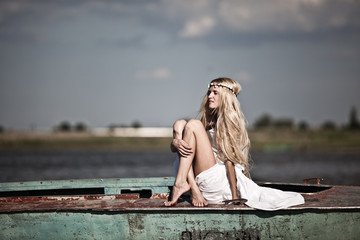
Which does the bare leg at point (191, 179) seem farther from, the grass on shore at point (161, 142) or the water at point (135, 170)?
the grass on shore at point (161, 142)

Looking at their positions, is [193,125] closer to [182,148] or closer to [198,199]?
[182,148]

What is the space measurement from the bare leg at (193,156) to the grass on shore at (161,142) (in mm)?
58068

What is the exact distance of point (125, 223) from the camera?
15.4 ft

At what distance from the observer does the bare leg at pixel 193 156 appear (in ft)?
15.8

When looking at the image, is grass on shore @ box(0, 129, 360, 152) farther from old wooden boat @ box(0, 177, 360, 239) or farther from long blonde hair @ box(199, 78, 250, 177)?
old wooden boat @ box(0, 177, 360, 239)

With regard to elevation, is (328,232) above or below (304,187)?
below

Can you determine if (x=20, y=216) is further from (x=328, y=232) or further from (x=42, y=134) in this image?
(x=42, y=134)

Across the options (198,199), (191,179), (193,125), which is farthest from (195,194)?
(193,125)

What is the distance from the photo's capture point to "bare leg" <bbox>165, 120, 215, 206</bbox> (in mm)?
4809

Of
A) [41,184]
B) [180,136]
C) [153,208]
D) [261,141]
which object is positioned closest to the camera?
[153,208]

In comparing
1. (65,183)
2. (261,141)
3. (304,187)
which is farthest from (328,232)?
(261,141)

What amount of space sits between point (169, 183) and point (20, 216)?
2.63 metres

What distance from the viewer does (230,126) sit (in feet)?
16.4

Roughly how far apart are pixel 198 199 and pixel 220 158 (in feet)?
1.77
